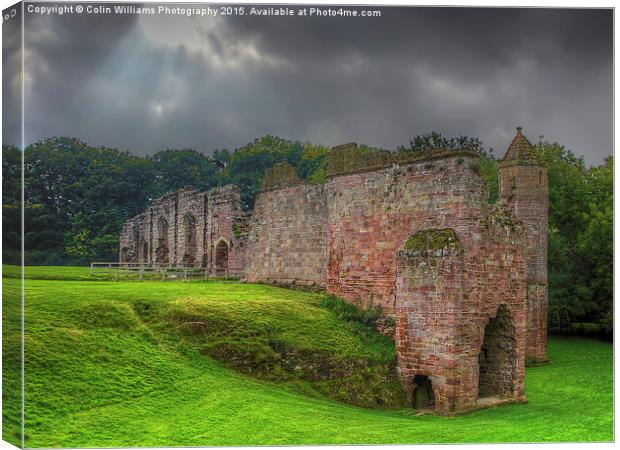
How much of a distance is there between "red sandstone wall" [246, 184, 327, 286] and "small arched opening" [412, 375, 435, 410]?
18.3 feet

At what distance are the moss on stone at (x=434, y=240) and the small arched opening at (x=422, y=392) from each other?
275 cm

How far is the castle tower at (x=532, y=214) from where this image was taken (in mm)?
22109

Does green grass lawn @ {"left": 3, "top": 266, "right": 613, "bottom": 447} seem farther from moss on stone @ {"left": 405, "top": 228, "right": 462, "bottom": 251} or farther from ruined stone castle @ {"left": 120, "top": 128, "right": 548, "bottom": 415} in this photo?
moss on stone @ {"left": 405, "top": 228, "right": 462, "bottom": 251}

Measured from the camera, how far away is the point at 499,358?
1455 centimetres

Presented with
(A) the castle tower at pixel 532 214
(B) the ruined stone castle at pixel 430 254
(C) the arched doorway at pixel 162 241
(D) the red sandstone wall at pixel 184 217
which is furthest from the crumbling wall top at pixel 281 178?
(C) the arched doorway at pixel 162 241

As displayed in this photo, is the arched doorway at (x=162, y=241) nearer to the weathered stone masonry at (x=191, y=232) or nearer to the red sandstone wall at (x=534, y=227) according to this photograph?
the weathered stone masonry at (x=191, y=232)

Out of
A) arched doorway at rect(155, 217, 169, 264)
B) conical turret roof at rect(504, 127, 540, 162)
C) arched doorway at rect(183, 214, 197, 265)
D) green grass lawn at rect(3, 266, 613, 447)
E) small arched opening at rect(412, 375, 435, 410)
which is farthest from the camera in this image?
arched doorway at rect(155, 217, 169, 264)

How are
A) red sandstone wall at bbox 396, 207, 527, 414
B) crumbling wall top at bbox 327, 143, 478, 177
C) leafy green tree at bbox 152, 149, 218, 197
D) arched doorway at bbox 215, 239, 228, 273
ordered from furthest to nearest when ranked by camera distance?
leafy green tree at bbox 152, 149, 218, 197 → arched doorway at bbox 215, 239, 228, 273 → crumbling wall top at bbox 327, 143, 478, 177 → red sandstone wall at bbox 396, 207, 527, 414

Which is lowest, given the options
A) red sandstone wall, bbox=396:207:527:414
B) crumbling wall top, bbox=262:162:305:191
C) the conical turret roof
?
red sandstone wall, bbox=396:207:527:414

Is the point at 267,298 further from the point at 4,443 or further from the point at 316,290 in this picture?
the point at 4,443

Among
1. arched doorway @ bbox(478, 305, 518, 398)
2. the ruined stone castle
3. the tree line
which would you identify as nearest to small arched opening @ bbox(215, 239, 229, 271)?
the ruined stone castle

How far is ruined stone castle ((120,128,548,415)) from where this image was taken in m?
13.3

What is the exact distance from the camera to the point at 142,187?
40.8 m

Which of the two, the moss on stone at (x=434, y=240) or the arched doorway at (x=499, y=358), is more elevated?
the moss on stone at (x=434, y=240)
